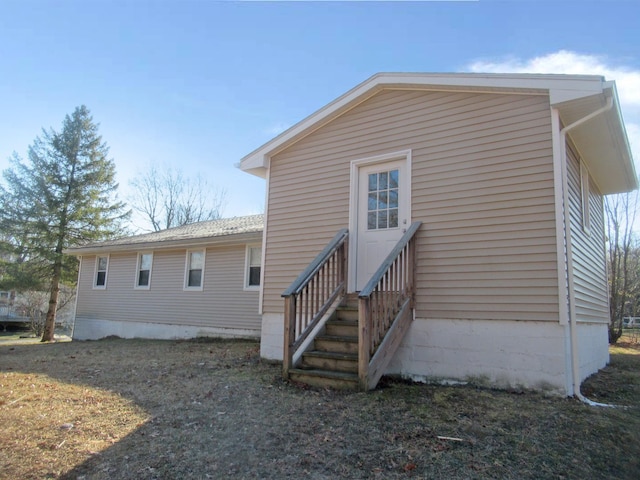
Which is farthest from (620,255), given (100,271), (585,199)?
(100,271)

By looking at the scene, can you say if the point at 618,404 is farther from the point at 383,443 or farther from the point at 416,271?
the point at 383,443

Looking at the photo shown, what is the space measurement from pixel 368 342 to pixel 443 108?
3.56 meters

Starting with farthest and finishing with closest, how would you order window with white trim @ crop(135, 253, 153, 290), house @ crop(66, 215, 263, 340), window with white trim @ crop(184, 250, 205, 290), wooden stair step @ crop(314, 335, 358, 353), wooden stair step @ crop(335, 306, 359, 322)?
window with white trim @ crop(135, 253, 153, 290)
window with white trim @ crop(184, 250, 205, 290)
house @ crop(66, 215, 263, 340)
wooden stair step @ crop(335, 306, 359, 322)
wooden stair step @ crop(314, 335, 358, 353)

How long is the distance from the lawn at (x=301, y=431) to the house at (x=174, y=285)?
5.52m

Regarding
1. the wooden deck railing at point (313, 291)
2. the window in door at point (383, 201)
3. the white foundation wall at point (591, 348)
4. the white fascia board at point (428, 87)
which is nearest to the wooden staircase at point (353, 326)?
the wooden deck railing at point (313, 291)

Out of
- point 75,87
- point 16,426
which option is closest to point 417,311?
point 16,426

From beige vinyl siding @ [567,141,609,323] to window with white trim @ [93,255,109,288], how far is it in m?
14.3

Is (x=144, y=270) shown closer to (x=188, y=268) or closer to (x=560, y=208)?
(x=188, y=268)

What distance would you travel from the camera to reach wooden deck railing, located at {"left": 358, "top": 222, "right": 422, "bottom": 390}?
4578mm

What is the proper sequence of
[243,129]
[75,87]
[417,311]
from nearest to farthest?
1. [417,311]
2. [75,87]
3. [243,129]

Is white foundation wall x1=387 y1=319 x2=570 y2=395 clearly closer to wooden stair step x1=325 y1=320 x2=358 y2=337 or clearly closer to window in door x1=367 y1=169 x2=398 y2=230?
wooden stair step x1=325 y1=320 x2=358 y2=337

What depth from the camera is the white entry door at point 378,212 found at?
20.4ft

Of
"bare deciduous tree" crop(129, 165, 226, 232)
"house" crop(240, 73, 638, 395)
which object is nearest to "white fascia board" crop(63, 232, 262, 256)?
"house" crop(240, 73, 638, 395)

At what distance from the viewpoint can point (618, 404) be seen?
4574mm
